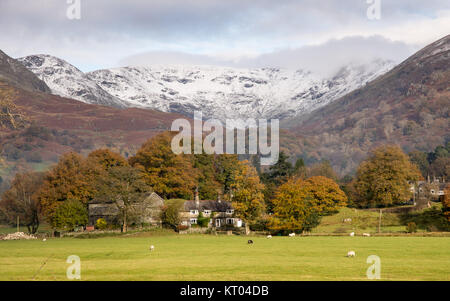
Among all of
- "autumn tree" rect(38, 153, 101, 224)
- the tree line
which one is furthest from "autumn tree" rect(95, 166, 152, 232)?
"autumn tree" rect(38, 153, 101, 224)

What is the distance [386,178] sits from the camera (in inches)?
3900

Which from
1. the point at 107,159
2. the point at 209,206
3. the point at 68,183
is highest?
the point at 107,159

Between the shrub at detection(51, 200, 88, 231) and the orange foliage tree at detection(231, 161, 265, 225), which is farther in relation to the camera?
the shrub at detection(51, 200, 88, 231)

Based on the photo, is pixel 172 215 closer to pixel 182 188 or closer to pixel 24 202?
pixel 182 188

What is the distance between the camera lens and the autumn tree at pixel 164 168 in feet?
329

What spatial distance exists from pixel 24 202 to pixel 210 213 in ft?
107

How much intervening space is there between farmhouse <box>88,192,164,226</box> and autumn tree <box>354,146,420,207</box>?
37070mm

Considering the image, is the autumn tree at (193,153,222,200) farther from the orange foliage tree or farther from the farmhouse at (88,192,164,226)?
the orange foliage tree

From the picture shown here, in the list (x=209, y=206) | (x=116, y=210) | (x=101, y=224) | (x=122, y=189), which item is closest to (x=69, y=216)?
(x=101, y=224)

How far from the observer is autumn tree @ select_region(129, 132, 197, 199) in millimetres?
100375

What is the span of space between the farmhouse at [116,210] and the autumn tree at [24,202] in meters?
9.51
